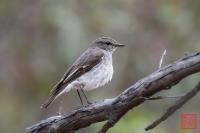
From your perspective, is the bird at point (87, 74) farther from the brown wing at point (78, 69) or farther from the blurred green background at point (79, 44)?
the blurred green background at point (79, 44)

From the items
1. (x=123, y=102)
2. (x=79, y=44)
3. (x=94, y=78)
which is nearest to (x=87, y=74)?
→ (x=94, y=78)

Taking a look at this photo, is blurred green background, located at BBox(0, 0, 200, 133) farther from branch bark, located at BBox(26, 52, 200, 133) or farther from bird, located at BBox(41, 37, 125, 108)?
branch bark, located at BBox(26, 52, 200, 133)

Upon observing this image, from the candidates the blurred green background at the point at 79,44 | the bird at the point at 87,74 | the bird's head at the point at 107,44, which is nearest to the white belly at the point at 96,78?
the bird at the point at 87,74

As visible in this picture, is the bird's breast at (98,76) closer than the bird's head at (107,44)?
Yes

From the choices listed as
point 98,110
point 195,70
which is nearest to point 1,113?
point 98,110

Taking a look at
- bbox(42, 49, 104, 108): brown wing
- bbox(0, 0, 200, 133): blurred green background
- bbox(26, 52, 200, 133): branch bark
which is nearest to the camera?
bbox(26, 52, 200, 133): branch bark

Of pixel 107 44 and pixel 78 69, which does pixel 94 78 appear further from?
pixel 107 44

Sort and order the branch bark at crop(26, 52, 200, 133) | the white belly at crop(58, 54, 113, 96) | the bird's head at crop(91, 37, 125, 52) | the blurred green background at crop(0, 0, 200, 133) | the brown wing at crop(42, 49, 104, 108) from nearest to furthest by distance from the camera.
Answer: the branch bark at crop(26, 52, 200, 133) → the brown wing at crop(42, 49, 104, 108) → the white belly at crop(58, 54, 113, 96) → the bird's head at crop(91, 37, 125, 52) → the blurred green background at crop(0, 0, 200, 133)

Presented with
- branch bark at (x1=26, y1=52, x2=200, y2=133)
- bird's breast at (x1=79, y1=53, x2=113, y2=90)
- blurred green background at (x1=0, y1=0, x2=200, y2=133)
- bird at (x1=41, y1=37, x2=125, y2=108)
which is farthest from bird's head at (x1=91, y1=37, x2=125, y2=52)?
branch bark at (x1=26, y1=52, x2=200, y2=133)

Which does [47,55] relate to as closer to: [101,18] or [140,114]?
[101,18]
